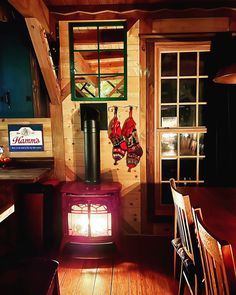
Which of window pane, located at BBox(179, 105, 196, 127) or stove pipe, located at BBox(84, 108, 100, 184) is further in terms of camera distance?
window pane, located at BBox(179, 105, 196, 127)

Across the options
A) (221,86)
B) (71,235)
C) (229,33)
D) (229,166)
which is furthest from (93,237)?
(229,33)

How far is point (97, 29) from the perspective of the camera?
3.19m

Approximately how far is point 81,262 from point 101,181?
0.95 m

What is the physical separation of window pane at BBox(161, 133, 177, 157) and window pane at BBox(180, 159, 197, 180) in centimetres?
17

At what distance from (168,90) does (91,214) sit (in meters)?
1.73

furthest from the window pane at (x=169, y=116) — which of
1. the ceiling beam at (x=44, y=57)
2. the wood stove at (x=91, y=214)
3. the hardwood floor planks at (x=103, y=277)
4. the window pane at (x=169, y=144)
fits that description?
the hardwood floor planks at (x=103, y=277)


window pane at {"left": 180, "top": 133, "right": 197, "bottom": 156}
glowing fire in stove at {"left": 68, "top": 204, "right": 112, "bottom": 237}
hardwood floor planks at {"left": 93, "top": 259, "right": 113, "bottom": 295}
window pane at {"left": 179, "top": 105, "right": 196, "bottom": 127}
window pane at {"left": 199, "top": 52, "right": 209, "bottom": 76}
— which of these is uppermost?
window pane at {"left": 199, "top": 52, "right": 209, "bottom": 76}

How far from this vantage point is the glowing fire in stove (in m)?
2.85

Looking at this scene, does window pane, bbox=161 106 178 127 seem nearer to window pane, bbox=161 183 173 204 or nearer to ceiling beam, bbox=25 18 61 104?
window pane, bbox=161 183 173 204

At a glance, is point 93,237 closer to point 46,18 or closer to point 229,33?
point 46,18

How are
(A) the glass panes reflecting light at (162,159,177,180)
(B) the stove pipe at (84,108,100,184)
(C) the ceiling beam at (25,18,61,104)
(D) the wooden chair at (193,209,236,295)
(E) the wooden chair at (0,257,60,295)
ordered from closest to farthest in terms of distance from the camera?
(D) the wooden chair at (193,209,236,295)
(E) the wooden chair at (0,257,60,295)
(C) the ceiling beam at (25,18,61,104)
(B) the stove pipe at (84,108,100,184)
(A) the glass panes reflecting light at (162,159,177,180)

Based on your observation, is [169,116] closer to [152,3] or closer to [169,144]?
[169,144]

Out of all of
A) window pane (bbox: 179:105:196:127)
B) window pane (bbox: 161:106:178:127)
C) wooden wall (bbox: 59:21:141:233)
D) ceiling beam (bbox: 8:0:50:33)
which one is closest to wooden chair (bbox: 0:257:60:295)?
wooden wall (bbox: 59:21:141:233)

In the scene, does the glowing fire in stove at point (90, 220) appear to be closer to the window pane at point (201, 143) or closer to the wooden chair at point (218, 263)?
the window pane at point (201, 143)
